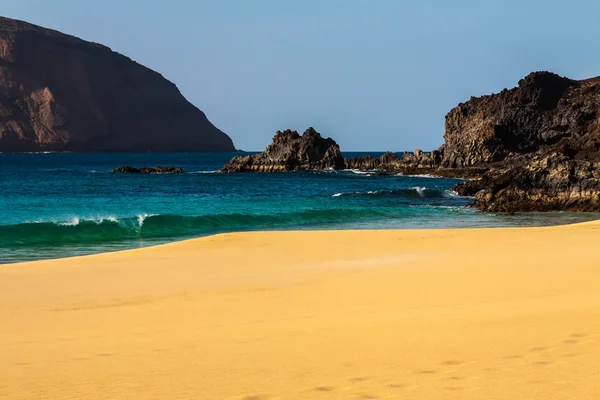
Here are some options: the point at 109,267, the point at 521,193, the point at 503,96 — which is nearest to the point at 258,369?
the point at 109,267

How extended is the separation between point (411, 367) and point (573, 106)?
8316 centimetres

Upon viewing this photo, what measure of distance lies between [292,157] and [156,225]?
61657 millimetres

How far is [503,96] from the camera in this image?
92.0 meters

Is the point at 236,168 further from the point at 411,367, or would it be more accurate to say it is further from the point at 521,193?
the point at 411,367

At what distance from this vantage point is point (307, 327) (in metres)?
9.95

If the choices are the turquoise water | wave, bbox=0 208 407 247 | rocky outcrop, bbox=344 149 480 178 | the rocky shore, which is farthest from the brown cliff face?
wave, bbox=0 208 407 247

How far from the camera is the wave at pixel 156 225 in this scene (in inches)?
1053

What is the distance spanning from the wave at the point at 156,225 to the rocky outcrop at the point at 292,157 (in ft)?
178

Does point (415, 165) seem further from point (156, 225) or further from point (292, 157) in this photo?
point (156, 225)

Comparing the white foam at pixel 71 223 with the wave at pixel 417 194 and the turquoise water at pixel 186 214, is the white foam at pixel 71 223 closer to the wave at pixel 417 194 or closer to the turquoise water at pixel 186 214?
the turquoise water at pixel 186 214

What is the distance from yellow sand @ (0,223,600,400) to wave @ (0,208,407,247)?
9.30 meters

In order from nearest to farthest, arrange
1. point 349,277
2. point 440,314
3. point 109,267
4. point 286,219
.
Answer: point 440,314, point 349,277, point 109,267, point 286,219

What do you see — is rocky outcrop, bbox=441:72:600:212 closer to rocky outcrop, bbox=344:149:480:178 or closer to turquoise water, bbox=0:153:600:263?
rocky outcrop, bbox=344:149:480:178

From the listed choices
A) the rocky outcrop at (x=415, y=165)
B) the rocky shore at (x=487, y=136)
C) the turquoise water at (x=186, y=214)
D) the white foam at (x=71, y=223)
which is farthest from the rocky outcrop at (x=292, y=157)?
the white foam at (x=71, y=223)
